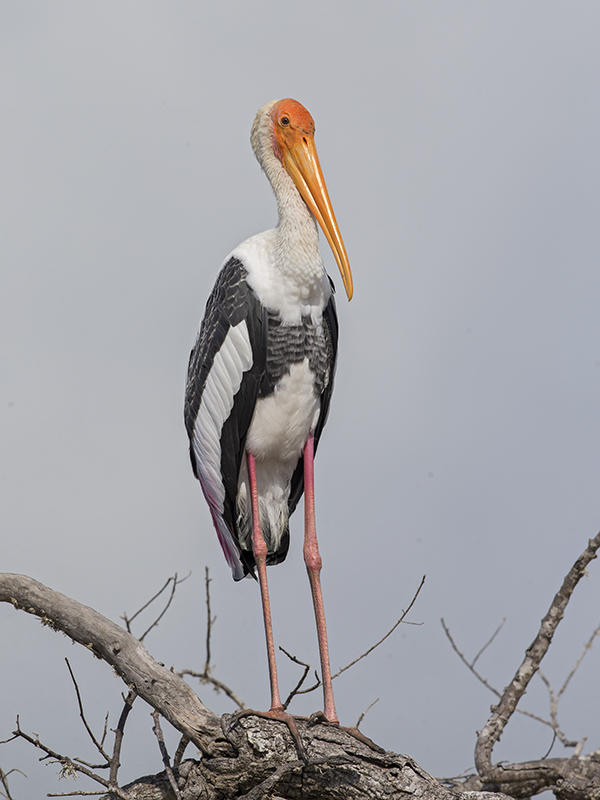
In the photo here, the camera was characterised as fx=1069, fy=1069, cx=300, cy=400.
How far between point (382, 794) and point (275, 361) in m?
2.05

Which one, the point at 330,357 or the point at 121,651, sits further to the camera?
the point at 330,357

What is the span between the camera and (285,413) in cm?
525

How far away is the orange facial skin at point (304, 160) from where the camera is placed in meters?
5.32

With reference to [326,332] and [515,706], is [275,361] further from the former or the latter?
[515,706]

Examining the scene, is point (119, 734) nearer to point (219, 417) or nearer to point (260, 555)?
point (260, 555)

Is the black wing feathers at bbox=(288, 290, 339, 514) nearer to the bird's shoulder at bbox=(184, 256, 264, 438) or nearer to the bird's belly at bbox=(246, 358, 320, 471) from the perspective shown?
the bird's belly at bbox=(246, 358, 320, 471)

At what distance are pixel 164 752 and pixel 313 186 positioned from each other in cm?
279

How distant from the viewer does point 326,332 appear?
5.31 metres

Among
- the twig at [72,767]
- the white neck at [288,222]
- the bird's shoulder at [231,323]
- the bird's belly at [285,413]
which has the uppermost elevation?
the white neck at [288,222]

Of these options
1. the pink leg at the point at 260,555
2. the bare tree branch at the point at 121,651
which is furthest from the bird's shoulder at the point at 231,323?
the bare tree branch at the point at 121,651

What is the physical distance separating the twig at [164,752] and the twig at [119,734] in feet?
0.66

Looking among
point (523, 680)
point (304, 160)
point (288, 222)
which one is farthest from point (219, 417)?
point (523, 680)

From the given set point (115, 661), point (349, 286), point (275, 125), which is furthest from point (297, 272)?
point (115, 661)

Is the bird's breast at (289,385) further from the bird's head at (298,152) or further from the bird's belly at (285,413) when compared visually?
the bird's head at (298,152)
